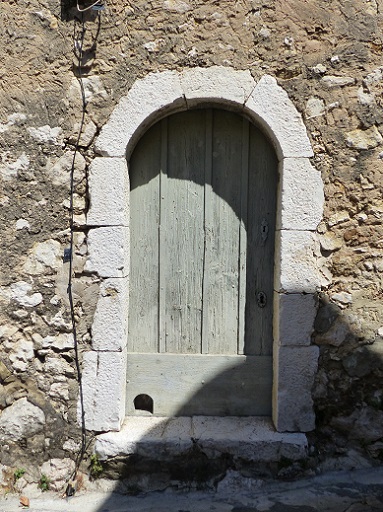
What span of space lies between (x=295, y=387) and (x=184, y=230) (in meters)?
1.13

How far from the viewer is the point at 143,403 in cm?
311

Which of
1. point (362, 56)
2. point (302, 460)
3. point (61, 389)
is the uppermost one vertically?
point (362, 56)

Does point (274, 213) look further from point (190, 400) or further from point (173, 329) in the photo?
point (190, 400)

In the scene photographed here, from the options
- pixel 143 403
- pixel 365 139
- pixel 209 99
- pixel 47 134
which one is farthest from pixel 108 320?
pixel 365 139

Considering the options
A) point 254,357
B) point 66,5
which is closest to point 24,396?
point 254,357

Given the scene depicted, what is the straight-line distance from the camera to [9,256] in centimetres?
288

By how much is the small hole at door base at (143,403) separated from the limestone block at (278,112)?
172 cm

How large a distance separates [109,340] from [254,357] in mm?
883

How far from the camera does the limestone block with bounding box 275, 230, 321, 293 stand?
284 centimetres

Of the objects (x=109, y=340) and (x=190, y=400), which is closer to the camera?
(x=109, y=340)

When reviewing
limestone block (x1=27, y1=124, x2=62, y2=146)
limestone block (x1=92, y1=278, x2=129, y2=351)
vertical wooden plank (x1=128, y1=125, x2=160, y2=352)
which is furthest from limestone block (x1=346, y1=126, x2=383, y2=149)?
limestone block (x1=27, y1=124, x2=62, y2=146)

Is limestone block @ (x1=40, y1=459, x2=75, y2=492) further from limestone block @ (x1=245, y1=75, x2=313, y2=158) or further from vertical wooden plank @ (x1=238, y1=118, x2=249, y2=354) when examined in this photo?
limestone block @ (x1=245, y1=75, x2=313, y2=158)

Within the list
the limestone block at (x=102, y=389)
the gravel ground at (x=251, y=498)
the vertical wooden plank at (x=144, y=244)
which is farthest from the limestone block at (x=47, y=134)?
the gravel ground at (x=251, y=498)

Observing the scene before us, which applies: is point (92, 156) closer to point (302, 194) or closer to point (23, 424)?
point (302, 194)
